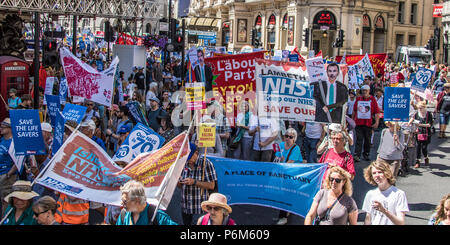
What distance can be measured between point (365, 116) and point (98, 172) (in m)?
7.83

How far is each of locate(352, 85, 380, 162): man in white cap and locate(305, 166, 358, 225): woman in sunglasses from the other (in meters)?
6.94

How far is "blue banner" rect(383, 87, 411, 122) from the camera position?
9422 mm

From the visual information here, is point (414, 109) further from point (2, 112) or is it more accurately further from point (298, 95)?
point (2, 112)

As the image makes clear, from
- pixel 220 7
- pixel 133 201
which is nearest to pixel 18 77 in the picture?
pixel 133 201

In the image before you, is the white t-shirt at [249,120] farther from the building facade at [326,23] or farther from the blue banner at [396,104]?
the building facade at [326,23]

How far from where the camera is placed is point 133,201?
4.48m

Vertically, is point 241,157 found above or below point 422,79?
below

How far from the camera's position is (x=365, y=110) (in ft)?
38.2

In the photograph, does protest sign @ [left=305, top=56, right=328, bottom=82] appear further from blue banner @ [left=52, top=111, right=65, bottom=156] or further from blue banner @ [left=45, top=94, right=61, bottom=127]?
blue banner @ [left=45, top=94, right=61, bottom=127]

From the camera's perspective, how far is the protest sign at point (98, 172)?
17.1ft

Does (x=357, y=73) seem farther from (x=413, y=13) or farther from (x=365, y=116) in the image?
(x=413, y=13)

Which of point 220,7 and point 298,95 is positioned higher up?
point 220,7

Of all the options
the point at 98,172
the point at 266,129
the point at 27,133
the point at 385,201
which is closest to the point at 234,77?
the point at 266,129

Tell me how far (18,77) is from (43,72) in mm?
2726
